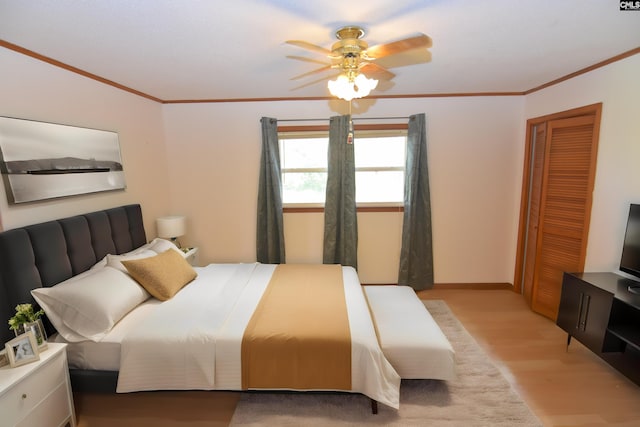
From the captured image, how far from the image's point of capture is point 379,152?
3.86 m

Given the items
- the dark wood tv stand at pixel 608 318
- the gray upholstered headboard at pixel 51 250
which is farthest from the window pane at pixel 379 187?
the gray upholstered headboard at pixel 51 250

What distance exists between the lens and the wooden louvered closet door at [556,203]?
275 centimetres

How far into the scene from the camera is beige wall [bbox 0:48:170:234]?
202 centimetres

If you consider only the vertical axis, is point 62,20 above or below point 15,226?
above

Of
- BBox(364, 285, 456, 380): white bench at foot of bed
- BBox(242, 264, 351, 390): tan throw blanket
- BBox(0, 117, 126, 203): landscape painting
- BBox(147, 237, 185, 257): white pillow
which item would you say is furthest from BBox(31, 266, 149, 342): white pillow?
BBox(364, 285, 456, 380): white bench at foot of bed

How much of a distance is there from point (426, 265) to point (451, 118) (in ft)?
6.00

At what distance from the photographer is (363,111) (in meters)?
3.70

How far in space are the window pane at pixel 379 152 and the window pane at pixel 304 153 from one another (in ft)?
1.41

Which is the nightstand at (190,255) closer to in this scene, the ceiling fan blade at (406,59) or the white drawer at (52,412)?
the white drawer at (52,412)

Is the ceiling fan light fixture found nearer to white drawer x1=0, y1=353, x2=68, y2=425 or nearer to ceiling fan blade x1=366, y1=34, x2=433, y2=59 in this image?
ceiling fan blade x1=366, y1=34, x2=433, y2=59

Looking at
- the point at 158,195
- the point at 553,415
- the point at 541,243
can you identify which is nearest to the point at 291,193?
the point at 158,195

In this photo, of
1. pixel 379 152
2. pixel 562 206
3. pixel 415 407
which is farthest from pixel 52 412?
pixel 562 206

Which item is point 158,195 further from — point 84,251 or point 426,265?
point 426,265

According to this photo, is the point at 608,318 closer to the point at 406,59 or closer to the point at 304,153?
the point at 406,59
